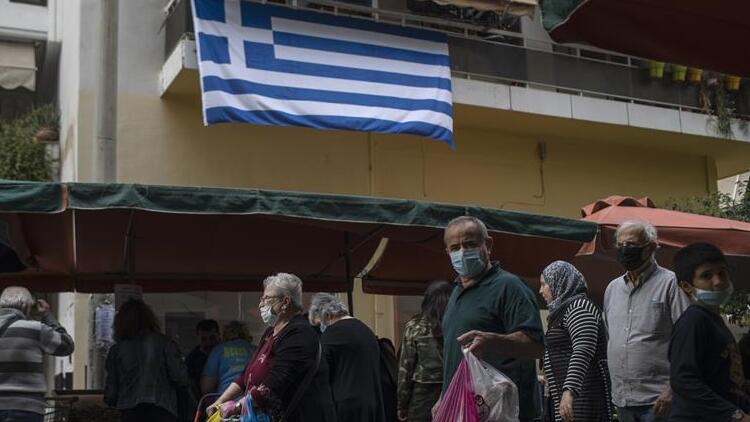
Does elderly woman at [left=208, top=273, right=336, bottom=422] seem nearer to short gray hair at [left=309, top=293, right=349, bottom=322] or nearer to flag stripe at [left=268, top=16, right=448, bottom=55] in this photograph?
short gray hair at [left=309, top=293, right=349, bottom=322]

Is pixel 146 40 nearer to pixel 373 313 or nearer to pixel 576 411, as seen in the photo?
pixel 373 313

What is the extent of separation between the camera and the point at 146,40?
14.4m

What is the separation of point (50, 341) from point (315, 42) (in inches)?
290

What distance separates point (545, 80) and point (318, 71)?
4.16 meters

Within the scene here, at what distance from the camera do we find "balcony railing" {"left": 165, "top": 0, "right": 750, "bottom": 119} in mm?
15195

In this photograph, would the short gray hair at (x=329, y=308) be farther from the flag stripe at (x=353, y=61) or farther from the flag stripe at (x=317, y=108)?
the flag stripe at (x=353, y=61)

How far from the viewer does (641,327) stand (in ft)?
19.4

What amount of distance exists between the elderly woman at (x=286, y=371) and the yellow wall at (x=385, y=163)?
790 centimetres

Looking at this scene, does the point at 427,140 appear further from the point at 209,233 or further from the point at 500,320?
the point at 500,320

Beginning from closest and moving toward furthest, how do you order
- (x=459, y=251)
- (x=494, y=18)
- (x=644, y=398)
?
(x=459, y=251) < (x=644, y=398) < (x=494, y=18)

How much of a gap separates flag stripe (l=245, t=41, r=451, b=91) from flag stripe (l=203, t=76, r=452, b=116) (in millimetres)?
268

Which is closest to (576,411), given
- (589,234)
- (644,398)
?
(644,398)

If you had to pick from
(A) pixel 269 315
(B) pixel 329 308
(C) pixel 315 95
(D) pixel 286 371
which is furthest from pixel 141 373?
(C) pixel 315 95

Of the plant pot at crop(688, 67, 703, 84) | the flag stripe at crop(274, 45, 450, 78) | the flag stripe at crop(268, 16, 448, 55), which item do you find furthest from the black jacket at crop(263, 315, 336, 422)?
the plant pot at crop(688, 67, 703, 84)
